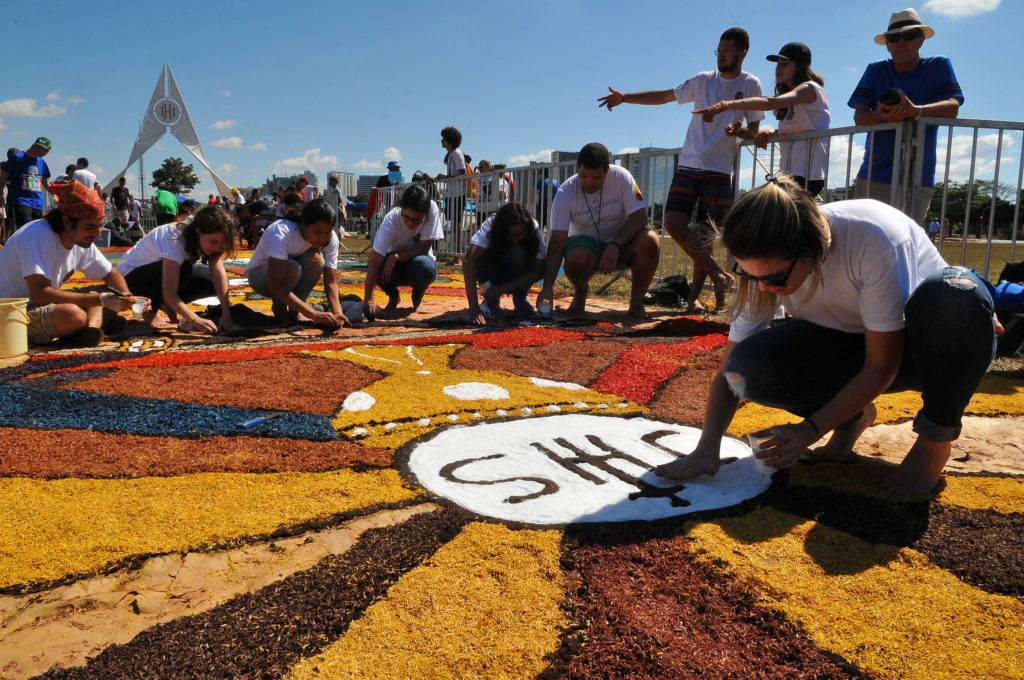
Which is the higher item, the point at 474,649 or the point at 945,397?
the point at 945,397

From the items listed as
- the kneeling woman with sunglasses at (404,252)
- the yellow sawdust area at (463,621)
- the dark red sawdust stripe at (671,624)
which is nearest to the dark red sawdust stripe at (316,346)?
the kneeling woman with sunglasses at (404,252)

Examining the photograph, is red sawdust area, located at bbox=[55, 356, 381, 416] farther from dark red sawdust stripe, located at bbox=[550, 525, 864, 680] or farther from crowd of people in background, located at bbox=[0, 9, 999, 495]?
dark red sawdust stripe, located at bbox=[550, 525, 864, 680]

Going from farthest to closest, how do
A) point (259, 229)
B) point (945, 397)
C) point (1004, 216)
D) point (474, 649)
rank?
point (259, 229)
point (1004, 216)
point (945, 397)
point (474, 649)

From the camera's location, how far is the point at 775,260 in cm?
167

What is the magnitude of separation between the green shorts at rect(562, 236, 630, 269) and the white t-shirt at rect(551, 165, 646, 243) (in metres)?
0.05

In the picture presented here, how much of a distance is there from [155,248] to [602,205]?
321cm

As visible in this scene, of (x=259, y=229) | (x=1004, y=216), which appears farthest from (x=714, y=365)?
(x=259, y=229)

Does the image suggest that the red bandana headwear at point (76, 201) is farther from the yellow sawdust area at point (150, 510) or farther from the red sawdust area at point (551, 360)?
the yellow sawdust area at point (150, 510)

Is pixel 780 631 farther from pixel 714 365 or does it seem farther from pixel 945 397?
pixel 714 365

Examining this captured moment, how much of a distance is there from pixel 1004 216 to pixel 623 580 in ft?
45.0

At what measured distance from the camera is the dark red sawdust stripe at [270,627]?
118 centimetres

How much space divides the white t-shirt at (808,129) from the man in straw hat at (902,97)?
0.35 metres

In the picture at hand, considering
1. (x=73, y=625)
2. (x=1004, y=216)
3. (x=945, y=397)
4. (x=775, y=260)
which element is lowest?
(x=73, y=625)

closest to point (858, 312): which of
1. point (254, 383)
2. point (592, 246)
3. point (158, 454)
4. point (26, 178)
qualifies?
point (158, 454)
